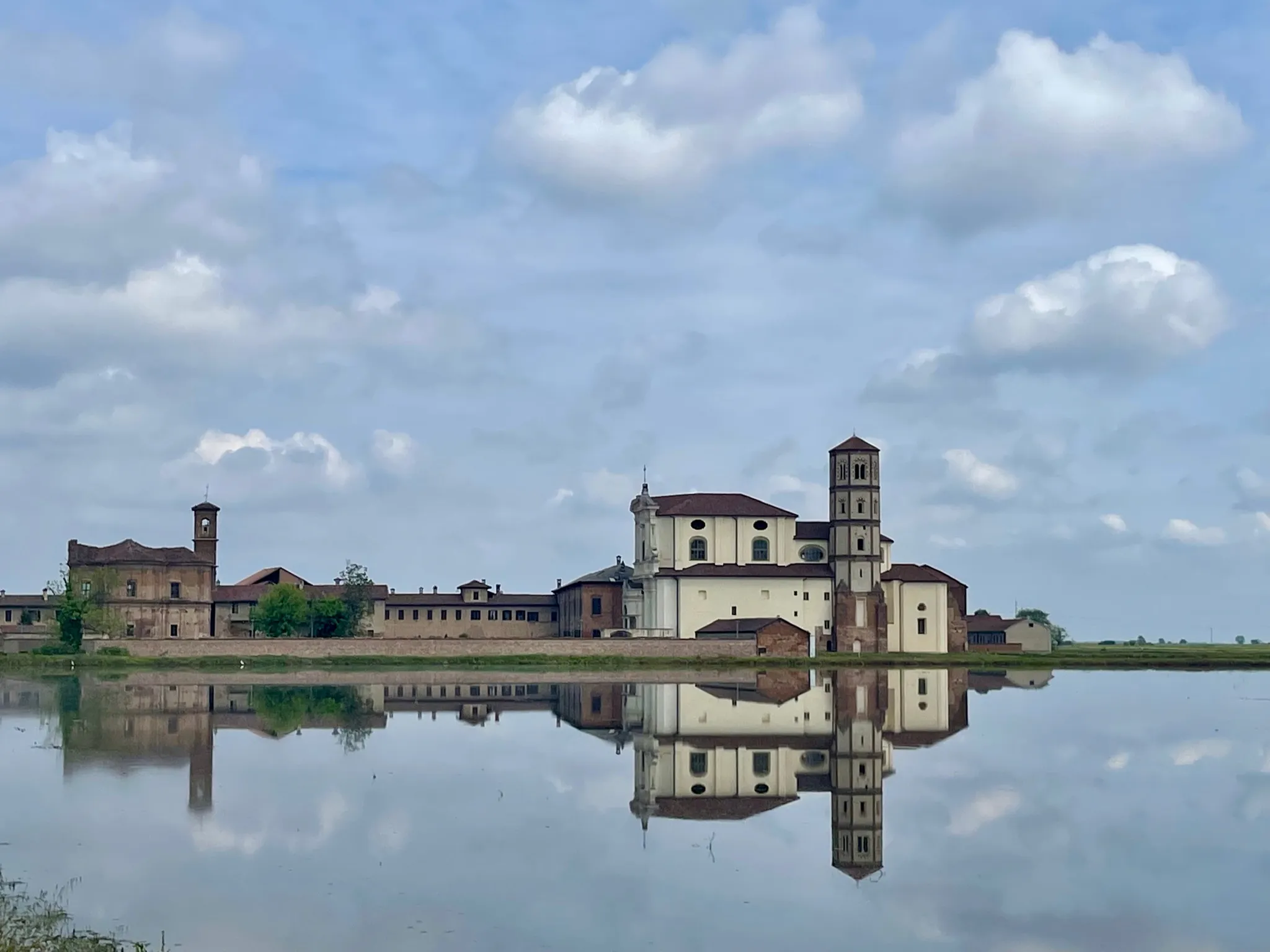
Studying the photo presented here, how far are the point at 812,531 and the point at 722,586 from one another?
7595 millimetres

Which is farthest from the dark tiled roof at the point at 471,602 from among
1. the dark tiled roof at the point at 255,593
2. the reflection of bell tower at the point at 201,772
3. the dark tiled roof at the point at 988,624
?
the reflection of bell tower at the point at 201,772

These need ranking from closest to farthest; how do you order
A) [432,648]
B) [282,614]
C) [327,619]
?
[432,648] → [282,614] → [327,619]

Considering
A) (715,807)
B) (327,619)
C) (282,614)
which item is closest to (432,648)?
(327,619)

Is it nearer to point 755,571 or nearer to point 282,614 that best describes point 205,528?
point 282,614

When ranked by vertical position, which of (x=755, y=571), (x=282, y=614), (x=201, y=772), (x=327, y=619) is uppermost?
(x=755, y=571)

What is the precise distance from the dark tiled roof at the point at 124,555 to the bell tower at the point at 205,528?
4505 mm

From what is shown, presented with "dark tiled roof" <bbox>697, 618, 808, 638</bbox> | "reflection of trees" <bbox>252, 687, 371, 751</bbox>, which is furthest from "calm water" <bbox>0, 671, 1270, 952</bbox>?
"dark tiled roof" <bbox>697, 618, 808, 638</bbox>

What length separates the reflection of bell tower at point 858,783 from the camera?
781 inches

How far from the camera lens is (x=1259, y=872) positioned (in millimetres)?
18672

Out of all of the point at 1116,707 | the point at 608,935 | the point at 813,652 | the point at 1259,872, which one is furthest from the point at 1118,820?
the point at 813,652

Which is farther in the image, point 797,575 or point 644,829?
point 797,575

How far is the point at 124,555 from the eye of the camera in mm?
84375

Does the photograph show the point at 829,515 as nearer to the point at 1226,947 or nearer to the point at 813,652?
the point at 813,652

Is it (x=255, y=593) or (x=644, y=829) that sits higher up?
(x=255, y=593)
